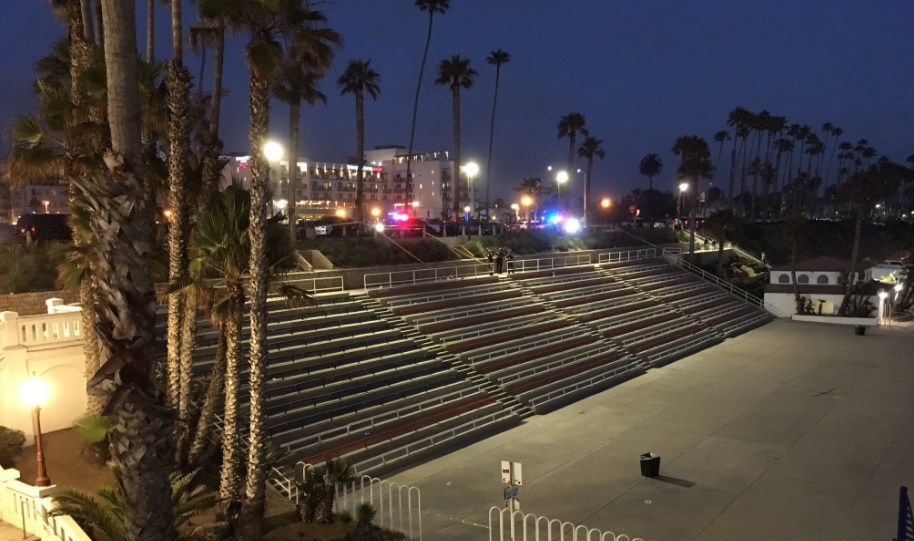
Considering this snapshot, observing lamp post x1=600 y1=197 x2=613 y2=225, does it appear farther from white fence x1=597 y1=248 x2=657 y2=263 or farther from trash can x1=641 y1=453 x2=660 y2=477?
trash can x1=641 y1=453 x2=660 y2=477

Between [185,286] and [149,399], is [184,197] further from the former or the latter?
[149,399]

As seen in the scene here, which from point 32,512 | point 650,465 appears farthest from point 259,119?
point 650,465

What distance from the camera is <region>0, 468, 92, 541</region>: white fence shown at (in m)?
8.98

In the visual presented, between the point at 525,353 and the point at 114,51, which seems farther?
the point at 525,353

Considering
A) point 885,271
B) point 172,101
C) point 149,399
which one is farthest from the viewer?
point 885,271

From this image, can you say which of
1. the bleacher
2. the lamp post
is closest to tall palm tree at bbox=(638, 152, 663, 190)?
the lamp post

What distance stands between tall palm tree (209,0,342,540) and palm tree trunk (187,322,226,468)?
1863 millimetres

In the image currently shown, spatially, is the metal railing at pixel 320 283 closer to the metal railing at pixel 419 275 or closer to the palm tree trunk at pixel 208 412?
the metal railing at pixel 419 275

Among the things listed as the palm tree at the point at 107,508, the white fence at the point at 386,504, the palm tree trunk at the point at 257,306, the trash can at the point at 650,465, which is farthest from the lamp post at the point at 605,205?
the palm tree at the point at 107,508

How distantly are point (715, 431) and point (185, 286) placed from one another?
46.4ft

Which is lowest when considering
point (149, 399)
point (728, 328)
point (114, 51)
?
point (728, 328)

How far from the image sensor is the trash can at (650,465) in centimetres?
1391

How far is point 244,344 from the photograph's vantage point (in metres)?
17.0

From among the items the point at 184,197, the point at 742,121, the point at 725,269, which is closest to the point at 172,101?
the point at 184,197
